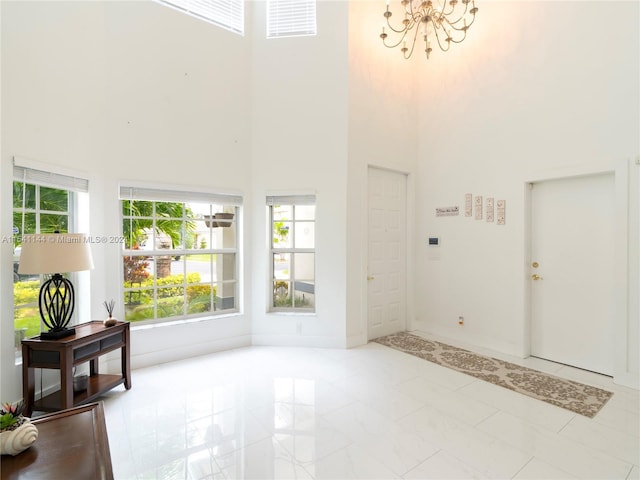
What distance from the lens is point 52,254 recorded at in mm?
2453

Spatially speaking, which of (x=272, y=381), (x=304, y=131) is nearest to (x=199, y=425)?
(x=272, y=381)

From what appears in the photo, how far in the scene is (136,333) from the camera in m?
3.49

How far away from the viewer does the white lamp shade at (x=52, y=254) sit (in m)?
2.39

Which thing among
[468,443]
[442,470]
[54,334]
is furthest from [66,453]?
[468,443]

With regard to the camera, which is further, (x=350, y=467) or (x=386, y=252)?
(x=386, y=252)

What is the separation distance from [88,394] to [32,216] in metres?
1.60

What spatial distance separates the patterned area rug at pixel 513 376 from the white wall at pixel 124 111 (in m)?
2.31

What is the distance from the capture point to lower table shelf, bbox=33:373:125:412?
2502mm

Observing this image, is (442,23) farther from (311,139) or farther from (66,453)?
(66,453)

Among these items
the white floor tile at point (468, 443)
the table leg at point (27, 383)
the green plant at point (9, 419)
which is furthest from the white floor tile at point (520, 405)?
the table leg at point (27, 383)

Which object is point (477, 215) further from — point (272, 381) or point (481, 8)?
point (272, 381)

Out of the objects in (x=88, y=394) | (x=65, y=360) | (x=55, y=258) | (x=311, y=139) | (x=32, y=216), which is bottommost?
(x=88, y=394)

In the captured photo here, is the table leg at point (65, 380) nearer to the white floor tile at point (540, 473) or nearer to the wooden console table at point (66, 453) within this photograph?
the wooden console table at point (66, 453)

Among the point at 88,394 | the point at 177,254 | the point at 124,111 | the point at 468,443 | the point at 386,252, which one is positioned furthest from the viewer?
the point at 386,252
